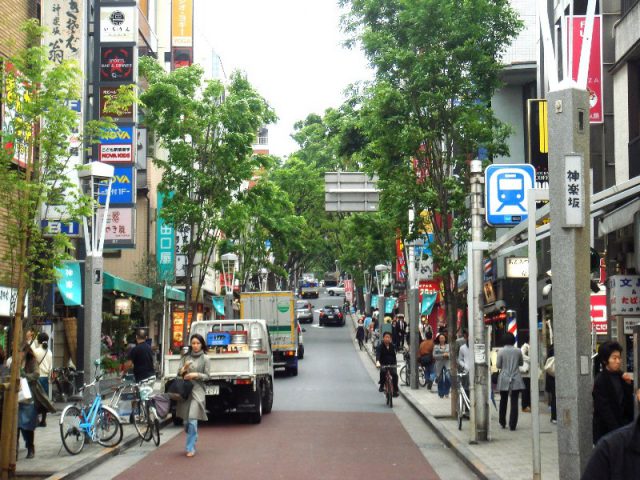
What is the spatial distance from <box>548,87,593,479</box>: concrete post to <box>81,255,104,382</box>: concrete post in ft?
34.4

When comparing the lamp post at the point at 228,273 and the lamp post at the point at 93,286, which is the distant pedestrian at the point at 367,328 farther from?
the lamp post at the point at 93,286

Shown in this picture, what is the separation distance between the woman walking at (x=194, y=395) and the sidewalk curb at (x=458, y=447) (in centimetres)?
419

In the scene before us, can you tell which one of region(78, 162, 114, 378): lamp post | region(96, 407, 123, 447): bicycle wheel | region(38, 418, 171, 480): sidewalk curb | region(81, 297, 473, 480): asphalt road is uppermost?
region(78, 162, 114, 378): lamp post

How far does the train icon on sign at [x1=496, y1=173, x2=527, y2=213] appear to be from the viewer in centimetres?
1748

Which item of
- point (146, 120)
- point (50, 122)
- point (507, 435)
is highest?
point (146, 120)

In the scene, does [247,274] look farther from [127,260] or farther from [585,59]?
[585,59]

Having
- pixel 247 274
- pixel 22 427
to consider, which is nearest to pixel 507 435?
pixel 22 427

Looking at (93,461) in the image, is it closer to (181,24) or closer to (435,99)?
(435,99)

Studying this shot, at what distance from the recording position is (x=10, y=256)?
44.2 ft

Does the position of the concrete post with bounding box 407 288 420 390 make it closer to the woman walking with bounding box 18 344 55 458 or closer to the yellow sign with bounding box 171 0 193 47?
the woman walking with bounding box 18 344 55 458

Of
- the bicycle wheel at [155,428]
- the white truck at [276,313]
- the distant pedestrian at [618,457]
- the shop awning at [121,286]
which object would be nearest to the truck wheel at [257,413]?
the bicycle wheel at [155,428]

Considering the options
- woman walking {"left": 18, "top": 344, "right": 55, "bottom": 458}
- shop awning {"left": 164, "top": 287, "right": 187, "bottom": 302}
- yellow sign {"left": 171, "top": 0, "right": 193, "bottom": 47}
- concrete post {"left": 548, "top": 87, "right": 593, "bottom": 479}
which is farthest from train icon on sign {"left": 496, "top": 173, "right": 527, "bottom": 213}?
yellow sign {"left": 171, "top": 0, "right": 193, "bottom": 47}

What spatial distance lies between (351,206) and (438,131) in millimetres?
10246

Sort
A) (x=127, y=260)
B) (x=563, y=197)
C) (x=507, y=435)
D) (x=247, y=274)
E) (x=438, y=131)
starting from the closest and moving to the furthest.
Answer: (x=563, y=197) < (x=507, y=435) < (x=438, y=131) < (x=127, y=260) < (x=247, y=274)
